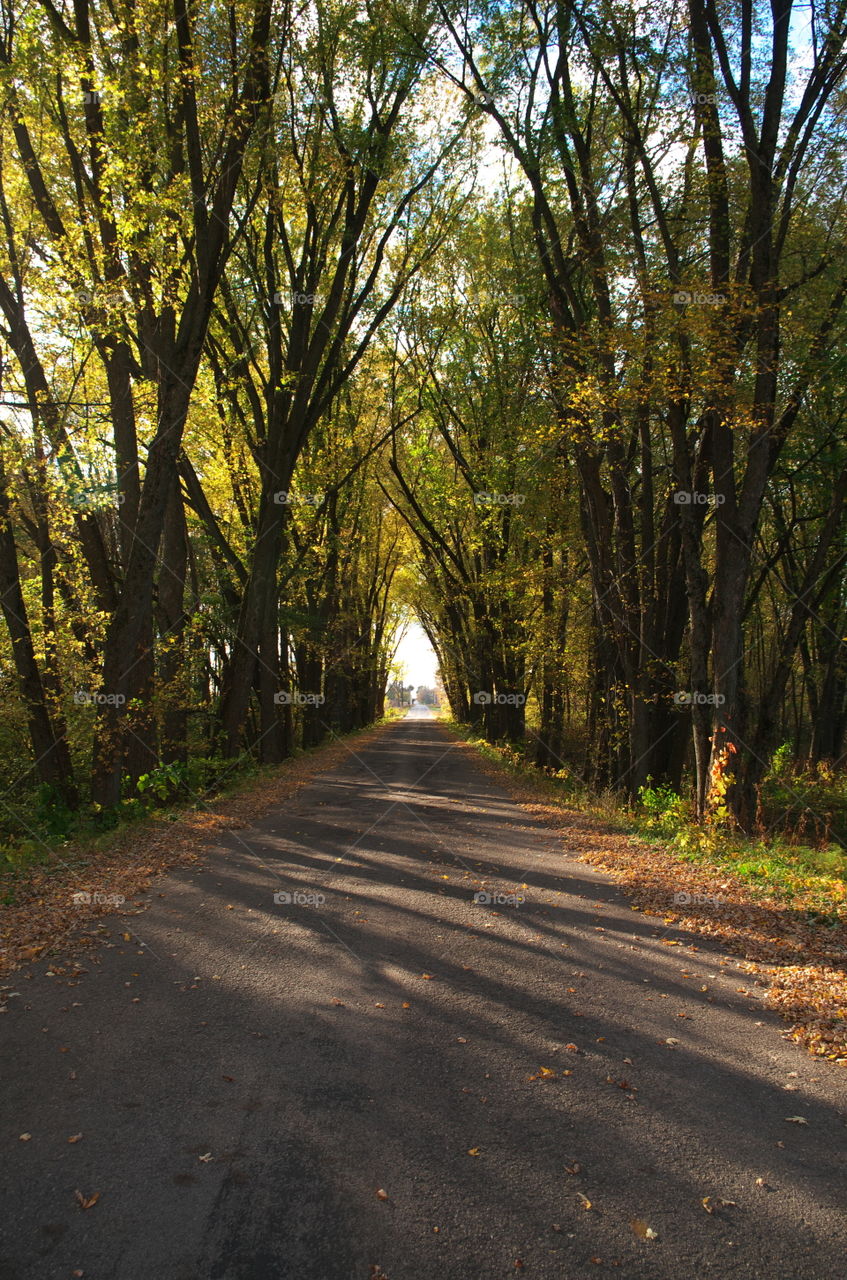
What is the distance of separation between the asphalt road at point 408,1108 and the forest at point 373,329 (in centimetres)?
537

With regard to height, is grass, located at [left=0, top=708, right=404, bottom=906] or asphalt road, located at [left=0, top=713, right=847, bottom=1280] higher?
asphalt road, located at [left=0, top=713, right=847, bottom=1280]

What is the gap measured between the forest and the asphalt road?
5.37 metres

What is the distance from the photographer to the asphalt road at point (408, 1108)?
2.83m

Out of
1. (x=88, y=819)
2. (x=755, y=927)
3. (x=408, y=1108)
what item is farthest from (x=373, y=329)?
(x=408, y=1108)

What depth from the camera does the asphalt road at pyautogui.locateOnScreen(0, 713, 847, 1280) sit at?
2.83 metres

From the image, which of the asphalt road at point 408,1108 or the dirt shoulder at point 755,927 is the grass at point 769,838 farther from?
the asphalt road at point 408,1108

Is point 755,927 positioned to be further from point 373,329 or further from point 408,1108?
point 373,329

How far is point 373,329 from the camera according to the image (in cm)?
1778

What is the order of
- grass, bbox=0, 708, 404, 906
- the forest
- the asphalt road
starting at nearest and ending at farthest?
the asphalt road < grass, bbox=0, 708, 404, 906 < the forest

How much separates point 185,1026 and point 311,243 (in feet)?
51.9

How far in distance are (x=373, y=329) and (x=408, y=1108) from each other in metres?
17.0

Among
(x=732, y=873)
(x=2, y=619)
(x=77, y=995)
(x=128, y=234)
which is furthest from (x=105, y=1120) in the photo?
(x=2, y=619)

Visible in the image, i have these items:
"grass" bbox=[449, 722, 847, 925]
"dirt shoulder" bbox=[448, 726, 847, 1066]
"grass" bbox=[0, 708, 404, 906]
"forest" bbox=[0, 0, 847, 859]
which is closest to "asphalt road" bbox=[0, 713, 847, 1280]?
"dirt shoulder" bbox=[448, 726, 847, 1066]

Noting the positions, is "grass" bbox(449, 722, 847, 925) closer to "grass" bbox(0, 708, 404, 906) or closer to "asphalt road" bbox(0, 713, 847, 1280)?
"asphalt road" bbox(0, 713, 847, 1280)
